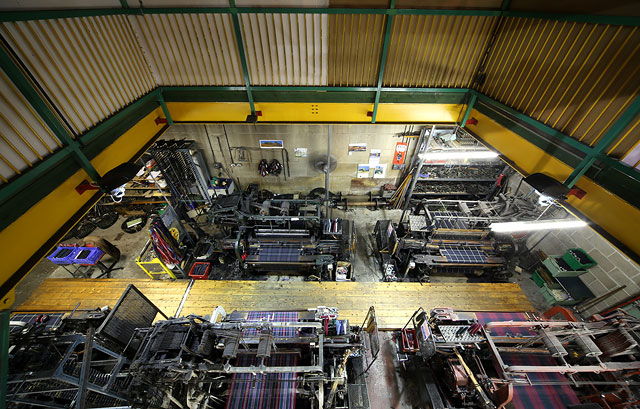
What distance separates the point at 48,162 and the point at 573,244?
41.7 ft

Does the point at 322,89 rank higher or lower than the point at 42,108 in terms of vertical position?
higher

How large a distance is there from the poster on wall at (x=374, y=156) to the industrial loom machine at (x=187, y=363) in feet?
22.5

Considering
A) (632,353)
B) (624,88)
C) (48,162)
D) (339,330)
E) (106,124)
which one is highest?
(106,124)

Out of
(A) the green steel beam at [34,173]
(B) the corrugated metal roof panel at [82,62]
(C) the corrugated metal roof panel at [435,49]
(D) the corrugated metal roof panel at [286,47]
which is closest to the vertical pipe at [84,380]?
(A) the green steel beam at [34,173]

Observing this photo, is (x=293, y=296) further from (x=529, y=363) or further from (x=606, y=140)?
(x=606, y=140)

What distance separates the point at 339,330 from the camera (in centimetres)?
491

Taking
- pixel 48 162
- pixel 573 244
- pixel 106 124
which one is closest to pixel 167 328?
pixel 48 162

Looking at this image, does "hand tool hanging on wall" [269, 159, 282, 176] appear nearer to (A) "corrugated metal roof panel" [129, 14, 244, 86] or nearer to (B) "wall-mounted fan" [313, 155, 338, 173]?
(B) "wall-mounted fan" [313, 155, 338, 173]

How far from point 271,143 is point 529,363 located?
9.78 meters

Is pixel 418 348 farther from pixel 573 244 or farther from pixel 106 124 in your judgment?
pixel 106 124

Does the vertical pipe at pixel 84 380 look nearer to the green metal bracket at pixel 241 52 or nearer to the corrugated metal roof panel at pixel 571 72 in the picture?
the green metal bracket at pixel 241 52

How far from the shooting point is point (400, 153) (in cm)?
998

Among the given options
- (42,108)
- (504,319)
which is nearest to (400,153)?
(504,319)

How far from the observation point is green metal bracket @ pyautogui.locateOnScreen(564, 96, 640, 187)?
9.82 feet
